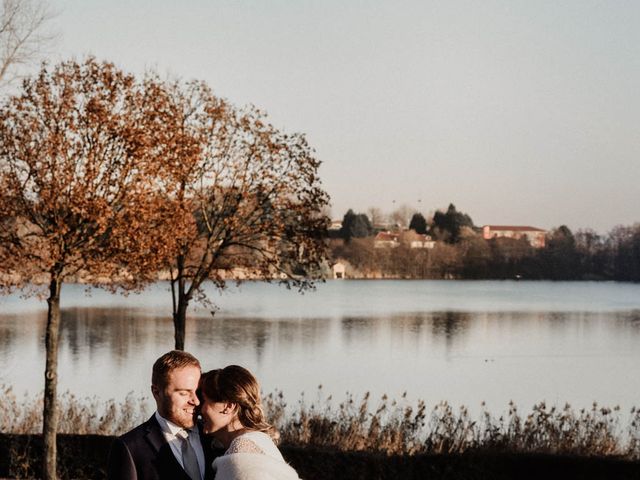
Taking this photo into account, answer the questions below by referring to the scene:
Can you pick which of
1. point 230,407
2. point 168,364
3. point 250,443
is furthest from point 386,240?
point 250,443

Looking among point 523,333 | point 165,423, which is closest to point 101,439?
point 165,423

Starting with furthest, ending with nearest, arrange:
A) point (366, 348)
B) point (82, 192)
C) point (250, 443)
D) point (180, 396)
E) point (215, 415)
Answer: point (366, 348) < point (82, 192) < point (180, 396) < point (215, 415) < point (250, 443)

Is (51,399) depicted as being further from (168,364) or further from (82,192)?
(168,364)

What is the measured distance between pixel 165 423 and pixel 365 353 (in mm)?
35358

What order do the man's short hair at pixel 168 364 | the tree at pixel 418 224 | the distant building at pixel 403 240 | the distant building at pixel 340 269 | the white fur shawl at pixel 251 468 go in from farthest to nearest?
the tree at pixel 418 224
the distant building at pixel 340 269
the distant building at pixel 403 240
the man's short hair at pixel 168 364
the white fur shawl at pixel 251 468

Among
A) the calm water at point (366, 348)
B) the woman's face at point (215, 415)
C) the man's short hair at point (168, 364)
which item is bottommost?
the calm water at point (366, 348)

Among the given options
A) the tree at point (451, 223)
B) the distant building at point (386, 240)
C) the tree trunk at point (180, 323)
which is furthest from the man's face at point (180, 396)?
the tree at point (451, 223)

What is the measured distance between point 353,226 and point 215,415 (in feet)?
360

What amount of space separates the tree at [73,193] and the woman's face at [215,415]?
8.12 m

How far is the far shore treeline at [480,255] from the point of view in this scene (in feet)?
369

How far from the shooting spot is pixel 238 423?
3.73m

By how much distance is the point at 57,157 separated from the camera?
12.0 m

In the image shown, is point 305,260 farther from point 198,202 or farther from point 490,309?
point 490,309

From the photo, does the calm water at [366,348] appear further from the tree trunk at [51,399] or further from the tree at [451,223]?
the tree at [451,223]
